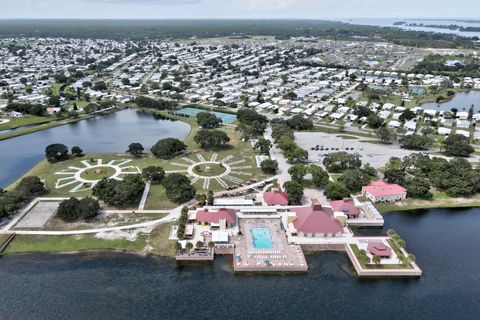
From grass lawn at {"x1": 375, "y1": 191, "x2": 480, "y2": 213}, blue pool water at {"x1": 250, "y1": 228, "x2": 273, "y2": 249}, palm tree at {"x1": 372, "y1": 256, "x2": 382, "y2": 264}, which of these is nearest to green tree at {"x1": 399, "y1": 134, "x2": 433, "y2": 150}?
grass lawn at {"x1": 375, "y1": 191, "x2": 480, "y2": 213}

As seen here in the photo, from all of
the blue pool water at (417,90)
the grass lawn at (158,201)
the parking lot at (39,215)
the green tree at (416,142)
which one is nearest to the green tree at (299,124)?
the green tree at (416,142)

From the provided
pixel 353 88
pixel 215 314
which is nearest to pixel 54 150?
pixel 215 314

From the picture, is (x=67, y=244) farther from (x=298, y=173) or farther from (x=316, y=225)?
(x=298, y=173)

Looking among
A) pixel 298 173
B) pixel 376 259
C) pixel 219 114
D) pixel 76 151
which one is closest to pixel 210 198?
pixel 298 173

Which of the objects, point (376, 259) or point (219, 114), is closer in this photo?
point (376, 259)

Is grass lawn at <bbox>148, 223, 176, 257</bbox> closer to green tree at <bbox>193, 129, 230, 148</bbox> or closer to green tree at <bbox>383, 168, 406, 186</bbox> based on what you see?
green tree at <bbox>193, 129, 230, 148</bbox>
